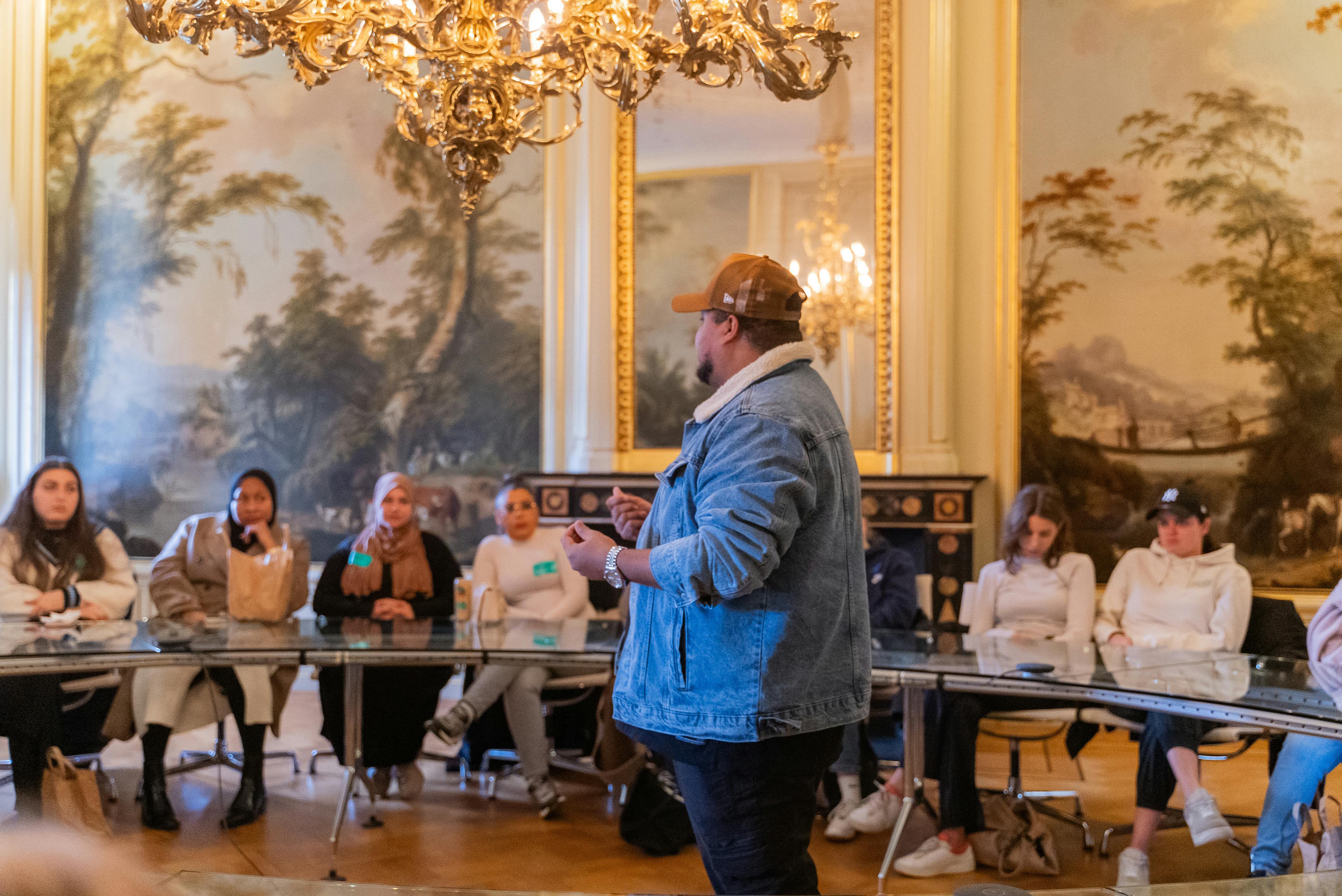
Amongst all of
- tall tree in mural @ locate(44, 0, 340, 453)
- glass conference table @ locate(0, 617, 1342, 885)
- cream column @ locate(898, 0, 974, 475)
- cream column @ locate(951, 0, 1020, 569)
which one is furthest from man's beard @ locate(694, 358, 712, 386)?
tall tree in mural @ locate(44, 0, 340, 453)

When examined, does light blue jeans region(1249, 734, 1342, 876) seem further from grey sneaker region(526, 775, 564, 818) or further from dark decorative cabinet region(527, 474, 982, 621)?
dark decorative cabinet region(527, 474, 982, 621)

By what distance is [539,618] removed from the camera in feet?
18.2

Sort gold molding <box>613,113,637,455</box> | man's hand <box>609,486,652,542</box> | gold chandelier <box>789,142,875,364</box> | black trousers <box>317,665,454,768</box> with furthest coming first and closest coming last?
gold molding <box>613,113,637,455</box>
gold chandelier <box>789,142,875,364</box>
black trousers <box>317,665,454,768</box>
man's hand <box>609,486,652,542</box>

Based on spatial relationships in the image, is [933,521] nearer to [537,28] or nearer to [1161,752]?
[1161,752]

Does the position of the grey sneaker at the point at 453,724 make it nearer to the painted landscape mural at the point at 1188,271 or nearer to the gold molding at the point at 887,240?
the gold molding at the point at 887,240

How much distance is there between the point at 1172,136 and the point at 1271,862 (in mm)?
4691

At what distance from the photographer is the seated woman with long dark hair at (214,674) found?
5.16 m

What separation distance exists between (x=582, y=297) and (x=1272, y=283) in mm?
4134

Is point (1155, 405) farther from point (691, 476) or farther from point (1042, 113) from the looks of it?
point (691, 476)

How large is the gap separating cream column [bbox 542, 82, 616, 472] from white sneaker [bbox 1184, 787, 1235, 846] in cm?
447

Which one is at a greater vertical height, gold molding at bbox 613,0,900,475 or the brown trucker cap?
gold molding at bbox 613,0,900,475

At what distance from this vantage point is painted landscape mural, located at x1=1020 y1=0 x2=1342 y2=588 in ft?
23.2

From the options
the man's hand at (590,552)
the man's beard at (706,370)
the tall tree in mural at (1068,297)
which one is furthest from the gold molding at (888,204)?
the man's hand at (590,552)

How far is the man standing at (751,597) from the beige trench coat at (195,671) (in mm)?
3154
